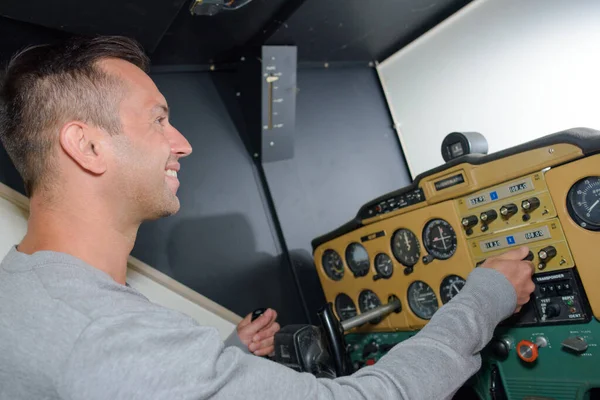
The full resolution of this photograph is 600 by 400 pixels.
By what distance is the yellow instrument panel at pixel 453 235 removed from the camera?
2.01 meters

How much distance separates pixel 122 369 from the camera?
1.09 m

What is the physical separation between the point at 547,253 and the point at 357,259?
1.29 metres

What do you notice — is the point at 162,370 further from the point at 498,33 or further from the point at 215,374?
the point at 498,33

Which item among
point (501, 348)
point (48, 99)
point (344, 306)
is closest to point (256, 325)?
point (344, 306)

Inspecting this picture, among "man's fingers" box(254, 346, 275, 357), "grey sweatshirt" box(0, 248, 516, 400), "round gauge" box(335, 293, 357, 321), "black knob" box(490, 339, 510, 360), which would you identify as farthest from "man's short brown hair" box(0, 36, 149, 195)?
"round gauge" box(335, 293, 357, 321)

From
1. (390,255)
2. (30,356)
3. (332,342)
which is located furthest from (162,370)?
(390,255)

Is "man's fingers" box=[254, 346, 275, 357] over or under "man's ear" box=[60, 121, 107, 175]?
under

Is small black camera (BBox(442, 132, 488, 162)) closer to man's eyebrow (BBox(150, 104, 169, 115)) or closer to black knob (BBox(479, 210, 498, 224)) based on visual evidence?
black knob (BBox(479, 210, 498, 224))

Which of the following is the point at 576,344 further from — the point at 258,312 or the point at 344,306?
the point at 344,306

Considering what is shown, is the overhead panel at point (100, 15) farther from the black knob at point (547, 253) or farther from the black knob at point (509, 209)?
the black knob at point (547, 253)

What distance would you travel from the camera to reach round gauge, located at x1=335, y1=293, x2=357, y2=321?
10.8 ft

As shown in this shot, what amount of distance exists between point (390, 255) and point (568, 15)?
160cm

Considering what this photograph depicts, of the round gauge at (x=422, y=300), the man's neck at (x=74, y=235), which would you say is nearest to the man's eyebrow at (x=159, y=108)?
the man's neck at (x=74, y=235)

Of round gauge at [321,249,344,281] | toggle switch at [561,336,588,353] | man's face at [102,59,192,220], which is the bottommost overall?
toggle switch at [561,336,588,353]
